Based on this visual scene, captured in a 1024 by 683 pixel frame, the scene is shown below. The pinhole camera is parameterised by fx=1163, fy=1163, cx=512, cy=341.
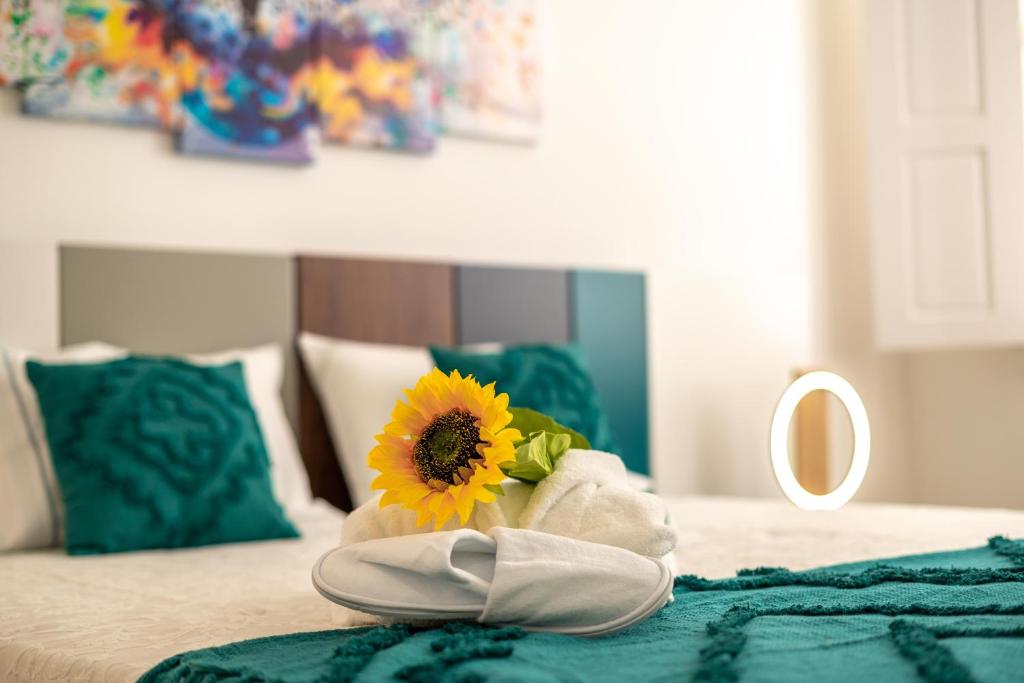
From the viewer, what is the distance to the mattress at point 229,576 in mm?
1294

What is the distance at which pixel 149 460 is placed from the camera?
212cm

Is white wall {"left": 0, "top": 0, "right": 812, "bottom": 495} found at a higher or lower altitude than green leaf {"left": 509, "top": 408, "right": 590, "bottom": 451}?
higher

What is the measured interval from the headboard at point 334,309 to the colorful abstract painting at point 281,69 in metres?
0.31

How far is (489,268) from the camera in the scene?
123 inches

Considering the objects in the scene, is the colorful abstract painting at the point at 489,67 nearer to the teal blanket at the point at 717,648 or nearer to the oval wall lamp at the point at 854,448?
the oval wall lamp at the point at 854,448

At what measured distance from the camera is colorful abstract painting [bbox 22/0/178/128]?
2.52m

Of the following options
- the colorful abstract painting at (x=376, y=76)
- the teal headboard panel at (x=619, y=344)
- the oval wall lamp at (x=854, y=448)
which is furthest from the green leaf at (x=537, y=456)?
the teal headboard panel at (x=619, y=344)

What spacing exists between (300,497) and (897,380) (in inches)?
101

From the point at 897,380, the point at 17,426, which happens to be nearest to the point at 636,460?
the point at 897,380

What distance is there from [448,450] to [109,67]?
1751 mm

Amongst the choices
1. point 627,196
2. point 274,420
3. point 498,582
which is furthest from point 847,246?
point 498,582

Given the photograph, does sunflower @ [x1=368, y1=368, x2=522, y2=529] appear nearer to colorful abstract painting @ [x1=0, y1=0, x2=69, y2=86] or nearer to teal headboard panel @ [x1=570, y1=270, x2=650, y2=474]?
colorful abstract painting @ [x1=0, y1=0, x2=69, y2=86]

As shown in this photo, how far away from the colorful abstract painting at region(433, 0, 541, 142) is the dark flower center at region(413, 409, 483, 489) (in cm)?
205

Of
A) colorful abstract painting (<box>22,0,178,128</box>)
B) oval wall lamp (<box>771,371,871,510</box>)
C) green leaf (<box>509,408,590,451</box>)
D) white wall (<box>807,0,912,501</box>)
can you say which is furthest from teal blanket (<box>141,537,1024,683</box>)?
white wall (<box>807,0,912,501</box>)
